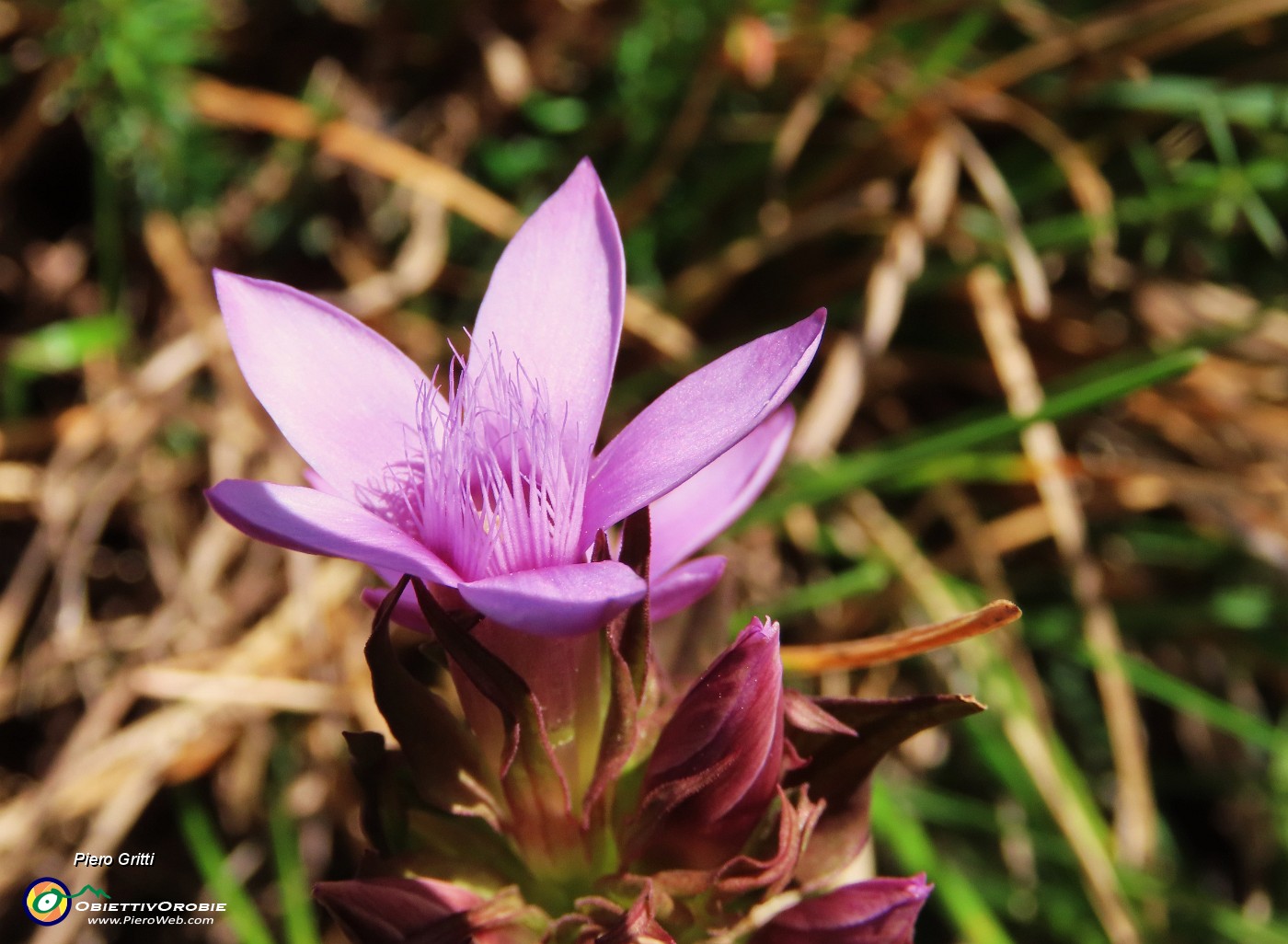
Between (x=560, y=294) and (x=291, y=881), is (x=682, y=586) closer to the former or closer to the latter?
(x=560, y=294)

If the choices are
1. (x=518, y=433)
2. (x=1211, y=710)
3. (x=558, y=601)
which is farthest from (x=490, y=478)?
(x=1211, y=710)

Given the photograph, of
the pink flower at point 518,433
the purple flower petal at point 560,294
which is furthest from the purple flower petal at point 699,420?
the purple flower petal at point 560,294

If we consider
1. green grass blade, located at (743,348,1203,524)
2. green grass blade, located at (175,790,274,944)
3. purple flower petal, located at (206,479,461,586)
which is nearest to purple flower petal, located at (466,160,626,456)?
purple flower petal, located at (206,479,461,586)

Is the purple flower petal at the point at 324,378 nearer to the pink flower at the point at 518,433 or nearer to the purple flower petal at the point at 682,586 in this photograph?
the pink flower at the point at 518,433

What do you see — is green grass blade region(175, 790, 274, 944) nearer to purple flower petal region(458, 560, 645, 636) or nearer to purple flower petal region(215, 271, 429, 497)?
purple flower petal region(215, 271, 429, 497)

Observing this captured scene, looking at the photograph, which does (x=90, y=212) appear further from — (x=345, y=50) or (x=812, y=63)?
(x=812, y=63)

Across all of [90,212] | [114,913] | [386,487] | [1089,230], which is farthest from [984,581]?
[90,212]
